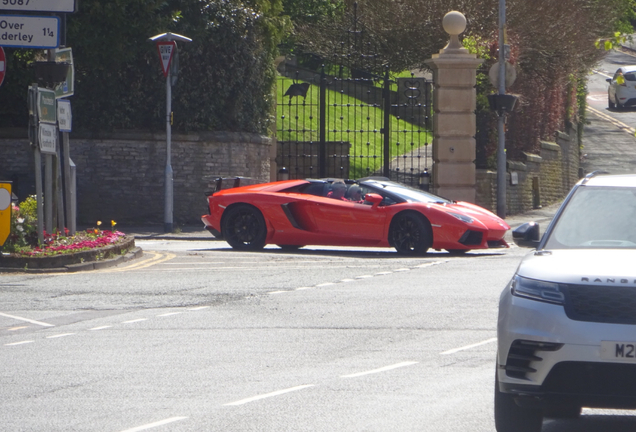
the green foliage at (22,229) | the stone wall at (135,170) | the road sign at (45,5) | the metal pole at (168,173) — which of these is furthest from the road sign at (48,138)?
the stone wall at (135,170)

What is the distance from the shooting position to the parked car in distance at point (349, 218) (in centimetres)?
1622

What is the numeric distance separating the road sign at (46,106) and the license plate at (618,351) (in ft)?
36.9

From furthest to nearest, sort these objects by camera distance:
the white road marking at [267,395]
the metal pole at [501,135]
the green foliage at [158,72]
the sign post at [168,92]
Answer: the metal pole at [501,135], the green foliage at [158,72], the sign post at [168,92], the white road marking at [267,395]

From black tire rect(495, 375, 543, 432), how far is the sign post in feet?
52.6

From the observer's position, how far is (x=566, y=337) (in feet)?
17.1

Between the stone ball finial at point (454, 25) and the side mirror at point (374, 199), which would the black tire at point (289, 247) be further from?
the stone ball finial at point (454, 25)

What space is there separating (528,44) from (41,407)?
25224 mm

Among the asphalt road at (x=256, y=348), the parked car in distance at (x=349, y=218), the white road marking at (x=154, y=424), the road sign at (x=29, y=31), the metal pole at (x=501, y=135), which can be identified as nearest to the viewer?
the white road marking at (x=154, y=424)

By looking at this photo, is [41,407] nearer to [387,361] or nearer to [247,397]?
[247,397]

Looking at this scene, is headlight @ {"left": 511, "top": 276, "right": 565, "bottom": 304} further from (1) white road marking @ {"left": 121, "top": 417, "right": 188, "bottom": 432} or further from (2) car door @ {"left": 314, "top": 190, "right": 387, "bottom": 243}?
(2) car door @ {"left": 314, "top": 190, "right": 387, "bottom": 243}

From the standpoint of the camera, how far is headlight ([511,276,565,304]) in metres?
5.35

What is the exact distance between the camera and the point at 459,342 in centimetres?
877

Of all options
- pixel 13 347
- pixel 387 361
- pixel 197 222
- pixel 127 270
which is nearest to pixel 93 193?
pixel 197 222

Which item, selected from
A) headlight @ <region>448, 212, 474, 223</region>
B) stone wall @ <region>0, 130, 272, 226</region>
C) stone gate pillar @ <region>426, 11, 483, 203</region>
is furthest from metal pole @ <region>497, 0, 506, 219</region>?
headlight @ <region>448, 212, 474, 223</region>
